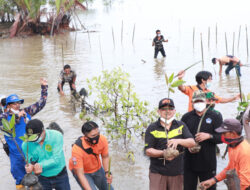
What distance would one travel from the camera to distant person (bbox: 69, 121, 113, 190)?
3.71 metres

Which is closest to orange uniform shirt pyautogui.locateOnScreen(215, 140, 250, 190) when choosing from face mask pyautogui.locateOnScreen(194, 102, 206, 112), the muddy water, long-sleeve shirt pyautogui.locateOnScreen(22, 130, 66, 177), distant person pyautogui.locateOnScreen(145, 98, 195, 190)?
distant person pyautogui.locateOnScreen(145, 98, 195, 190)

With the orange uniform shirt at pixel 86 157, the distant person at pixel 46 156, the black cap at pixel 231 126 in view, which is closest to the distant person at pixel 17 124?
the distant person at pixel 46 156

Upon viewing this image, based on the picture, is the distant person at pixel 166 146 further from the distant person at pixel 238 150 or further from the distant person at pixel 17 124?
the distant person at pixel 17 124

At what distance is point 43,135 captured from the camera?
12.2ft

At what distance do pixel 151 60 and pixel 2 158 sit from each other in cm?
1079

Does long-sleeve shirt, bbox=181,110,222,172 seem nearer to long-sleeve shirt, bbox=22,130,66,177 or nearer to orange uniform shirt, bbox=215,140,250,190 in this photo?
orange uniform shirt, bbox=215,140,250,190

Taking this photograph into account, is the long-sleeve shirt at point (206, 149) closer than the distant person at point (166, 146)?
No

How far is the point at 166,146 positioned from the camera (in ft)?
12.1

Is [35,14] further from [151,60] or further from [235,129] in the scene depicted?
[235,129]

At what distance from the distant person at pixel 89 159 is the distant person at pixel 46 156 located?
0.17 metres

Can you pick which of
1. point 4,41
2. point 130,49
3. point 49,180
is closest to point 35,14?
point 4,41

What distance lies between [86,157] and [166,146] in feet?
2.98

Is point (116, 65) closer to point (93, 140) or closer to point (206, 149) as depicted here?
point (206, 149)

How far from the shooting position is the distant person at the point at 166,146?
12.2ft
